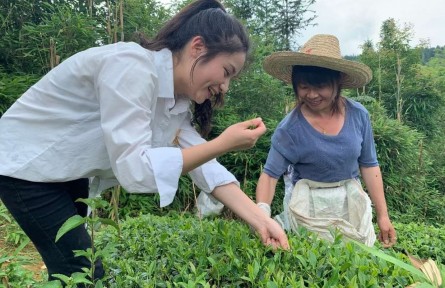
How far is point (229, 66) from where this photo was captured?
62.9 inches

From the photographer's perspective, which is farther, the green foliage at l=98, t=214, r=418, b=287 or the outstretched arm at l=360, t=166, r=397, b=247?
the outstretched arm at l=360, t=166, r=397, b=247

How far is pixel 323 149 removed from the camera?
7.88ft

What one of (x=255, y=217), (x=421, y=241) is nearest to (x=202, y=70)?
(x=255, y=217)

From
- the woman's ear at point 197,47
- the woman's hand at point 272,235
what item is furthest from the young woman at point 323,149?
the woman's ear at point 197,47

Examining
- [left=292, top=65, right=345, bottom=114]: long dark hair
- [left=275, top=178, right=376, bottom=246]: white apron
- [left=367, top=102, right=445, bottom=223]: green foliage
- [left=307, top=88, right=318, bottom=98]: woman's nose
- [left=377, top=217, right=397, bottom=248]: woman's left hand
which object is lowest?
[left=367, top=102, right=445, bottom=223]: green foliage

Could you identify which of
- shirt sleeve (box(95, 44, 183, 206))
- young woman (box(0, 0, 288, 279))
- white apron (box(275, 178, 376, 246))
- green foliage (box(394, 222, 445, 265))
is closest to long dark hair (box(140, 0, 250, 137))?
young woman (box(0, 0, 288, 279))

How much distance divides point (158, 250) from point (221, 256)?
34 cm

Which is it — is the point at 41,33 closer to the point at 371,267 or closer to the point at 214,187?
the point at 214,187

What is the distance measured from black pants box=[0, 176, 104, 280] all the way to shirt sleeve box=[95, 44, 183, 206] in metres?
0.29

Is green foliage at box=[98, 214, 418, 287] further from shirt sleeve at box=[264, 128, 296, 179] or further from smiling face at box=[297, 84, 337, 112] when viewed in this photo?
smiling face at box=[297, 84, 337, 112]

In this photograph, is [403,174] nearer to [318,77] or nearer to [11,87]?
[318,77]

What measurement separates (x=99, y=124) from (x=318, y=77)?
133 cm

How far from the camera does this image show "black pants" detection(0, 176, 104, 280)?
1.49 meters

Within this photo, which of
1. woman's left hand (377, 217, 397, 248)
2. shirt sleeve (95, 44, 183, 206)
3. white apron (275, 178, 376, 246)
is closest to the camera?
shirt sleeve (95, 44, 183, 206)
